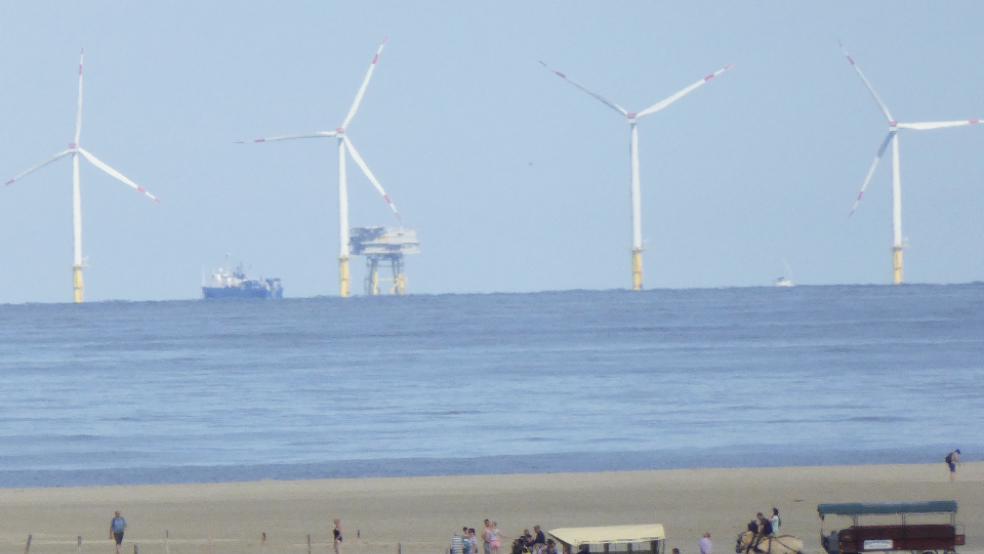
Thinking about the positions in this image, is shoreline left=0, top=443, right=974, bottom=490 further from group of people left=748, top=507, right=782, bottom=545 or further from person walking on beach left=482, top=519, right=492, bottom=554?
person walking on beach left=482, top=519, right=492, bottom=554

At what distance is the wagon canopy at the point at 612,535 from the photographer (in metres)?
39.4

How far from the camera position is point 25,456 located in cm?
7969

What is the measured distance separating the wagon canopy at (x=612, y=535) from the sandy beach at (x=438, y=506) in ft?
16.9

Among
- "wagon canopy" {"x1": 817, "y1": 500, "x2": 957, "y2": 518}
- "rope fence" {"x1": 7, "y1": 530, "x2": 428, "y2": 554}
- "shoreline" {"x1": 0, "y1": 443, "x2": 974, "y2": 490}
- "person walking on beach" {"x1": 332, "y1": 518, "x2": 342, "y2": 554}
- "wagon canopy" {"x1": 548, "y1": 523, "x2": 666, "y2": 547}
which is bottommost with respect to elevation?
"rope fence" {"x1": 7, "y1": 530, "x2": 428, "y2": 554}

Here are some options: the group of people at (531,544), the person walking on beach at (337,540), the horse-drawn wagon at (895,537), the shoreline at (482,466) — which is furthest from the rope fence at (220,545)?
the shoreline at (482,466)

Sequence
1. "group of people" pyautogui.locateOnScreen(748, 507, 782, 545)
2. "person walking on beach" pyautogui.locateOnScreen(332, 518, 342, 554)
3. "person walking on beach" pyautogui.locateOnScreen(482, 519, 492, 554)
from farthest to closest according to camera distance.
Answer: "person walking on beach" pyautogui.locateOnScreen(332, 518, 342, 554), "group of people" pyautogui.locateOnScreen(748, 507, 782, 545), "person walking on beach" pyautogui.locateOnScreen(482, 519, 492, 554)

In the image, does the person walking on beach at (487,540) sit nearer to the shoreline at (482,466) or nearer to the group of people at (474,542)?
the group of people at (474,542)

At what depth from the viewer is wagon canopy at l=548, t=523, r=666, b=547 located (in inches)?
1551

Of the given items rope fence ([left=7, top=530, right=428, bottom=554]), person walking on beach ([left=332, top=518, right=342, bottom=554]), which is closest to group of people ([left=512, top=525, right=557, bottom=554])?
rope fence ([left=7, top=530, right=428, bottom=554])

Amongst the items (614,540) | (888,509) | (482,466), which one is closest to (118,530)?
(614,540)

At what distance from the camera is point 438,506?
183 feet

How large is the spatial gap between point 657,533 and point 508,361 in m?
119

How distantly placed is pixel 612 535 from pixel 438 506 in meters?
16.7

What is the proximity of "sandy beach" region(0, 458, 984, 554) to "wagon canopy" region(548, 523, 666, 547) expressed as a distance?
5150 mm
